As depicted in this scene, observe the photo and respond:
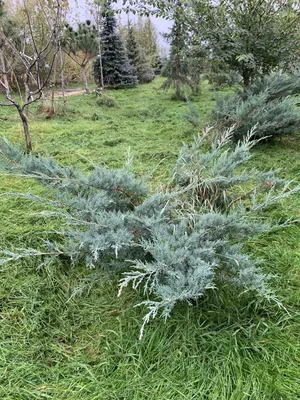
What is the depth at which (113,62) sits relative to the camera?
9.78 m

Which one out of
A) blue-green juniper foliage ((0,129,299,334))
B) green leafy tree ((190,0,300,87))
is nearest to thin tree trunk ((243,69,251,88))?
green leafy tree ((190,0,300,87))

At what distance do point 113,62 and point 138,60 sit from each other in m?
1.84

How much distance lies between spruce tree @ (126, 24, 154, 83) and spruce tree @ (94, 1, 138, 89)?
1226 mm

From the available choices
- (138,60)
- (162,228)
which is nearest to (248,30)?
(162,228)

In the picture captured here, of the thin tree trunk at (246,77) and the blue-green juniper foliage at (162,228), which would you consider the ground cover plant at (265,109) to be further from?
the blue-green juniper foliage at (162,228)

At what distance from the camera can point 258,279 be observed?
103 cm

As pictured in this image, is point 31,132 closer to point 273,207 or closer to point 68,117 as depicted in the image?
point 68,117

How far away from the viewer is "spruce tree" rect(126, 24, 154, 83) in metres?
11.1

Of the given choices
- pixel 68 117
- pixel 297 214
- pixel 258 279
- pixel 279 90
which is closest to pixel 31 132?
pixel 68 117

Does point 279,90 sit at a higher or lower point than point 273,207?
higher

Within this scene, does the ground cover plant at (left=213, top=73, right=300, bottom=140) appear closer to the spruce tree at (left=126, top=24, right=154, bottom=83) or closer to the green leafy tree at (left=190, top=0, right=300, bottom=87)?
the green leafy tree at (left=190, top=0, right=300, bottom=87)

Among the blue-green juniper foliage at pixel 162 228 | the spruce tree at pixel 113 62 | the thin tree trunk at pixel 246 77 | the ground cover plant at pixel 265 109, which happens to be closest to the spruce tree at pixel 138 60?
the spruce tree at pixel 113 62

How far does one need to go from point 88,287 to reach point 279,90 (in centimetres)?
303

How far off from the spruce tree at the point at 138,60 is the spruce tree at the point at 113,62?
123cm
